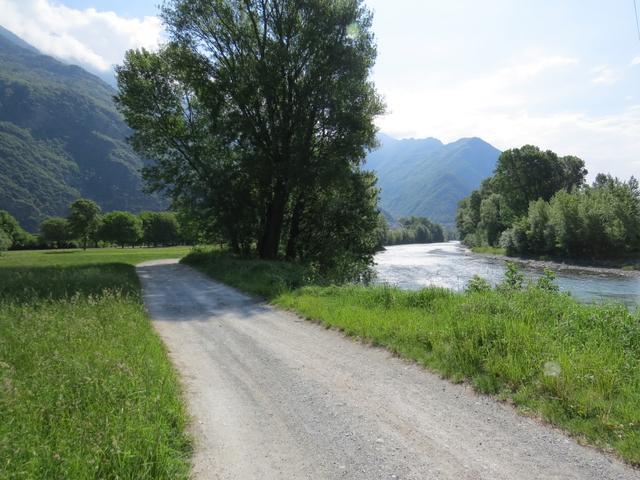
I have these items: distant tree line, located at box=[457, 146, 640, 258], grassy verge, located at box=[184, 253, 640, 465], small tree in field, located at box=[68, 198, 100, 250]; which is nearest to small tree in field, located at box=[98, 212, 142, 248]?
small tree in field, located at box=[68, 198, 100, 250]

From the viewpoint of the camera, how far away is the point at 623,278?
37781 millimetres

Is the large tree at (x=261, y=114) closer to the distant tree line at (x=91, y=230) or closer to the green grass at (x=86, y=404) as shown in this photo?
the green grass at (x=86, y=404)

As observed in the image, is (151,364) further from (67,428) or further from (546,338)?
(546,338)

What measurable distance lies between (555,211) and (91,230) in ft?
262

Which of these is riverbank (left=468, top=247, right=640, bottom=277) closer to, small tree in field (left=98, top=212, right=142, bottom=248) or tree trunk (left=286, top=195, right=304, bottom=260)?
tree trunk (left=286, top=195, right=304, bottom=260)

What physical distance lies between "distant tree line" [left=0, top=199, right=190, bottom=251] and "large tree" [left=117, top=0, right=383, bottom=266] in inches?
1495

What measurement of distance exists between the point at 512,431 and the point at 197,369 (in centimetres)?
527

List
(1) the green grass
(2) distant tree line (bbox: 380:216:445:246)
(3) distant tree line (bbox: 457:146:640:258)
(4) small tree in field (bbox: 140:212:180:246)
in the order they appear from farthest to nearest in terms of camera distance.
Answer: (2) distant tree line (bbox: 380:216:445:246) → (4) small tree in field (bbox: 140:212:180:246) → (3) distant tree line (bbox: 457:146:640:258) → (1) the green grass

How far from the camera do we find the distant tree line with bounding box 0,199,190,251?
75688 millimetres

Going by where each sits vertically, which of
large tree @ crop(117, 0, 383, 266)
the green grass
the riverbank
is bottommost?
the riverbank

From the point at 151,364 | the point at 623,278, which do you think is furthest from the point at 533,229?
the point at 151,364

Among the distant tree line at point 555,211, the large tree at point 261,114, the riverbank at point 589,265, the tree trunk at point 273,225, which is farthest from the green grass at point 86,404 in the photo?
the distant tree line at point 555,211

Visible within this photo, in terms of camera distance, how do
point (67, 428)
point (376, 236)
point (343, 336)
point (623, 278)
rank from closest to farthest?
point (67, 428), point (343, 336), point (376, 236), point (623, 278)

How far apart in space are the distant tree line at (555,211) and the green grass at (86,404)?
5736 cm
